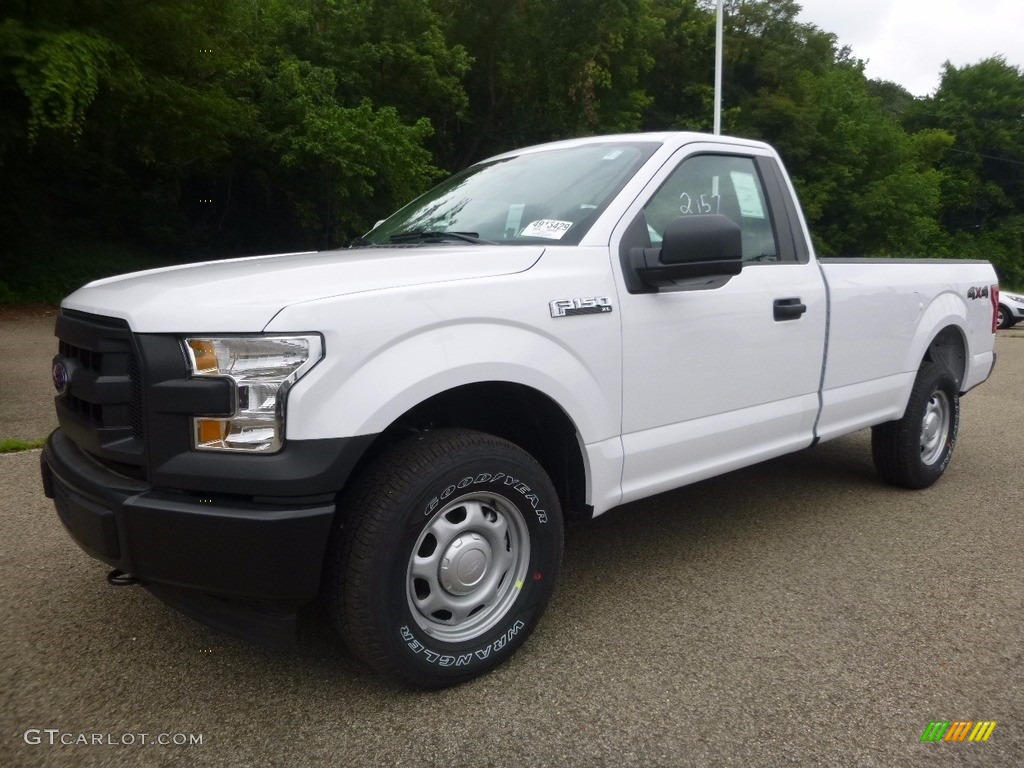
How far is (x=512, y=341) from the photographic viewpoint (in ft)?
9.23

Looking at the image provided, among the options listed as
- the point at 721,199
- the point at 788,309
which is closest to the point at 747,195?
the point at 721,199

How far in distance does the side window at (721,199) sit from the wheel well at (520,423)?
86 centimetres

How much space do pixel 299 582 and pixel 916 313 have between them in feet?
12.7

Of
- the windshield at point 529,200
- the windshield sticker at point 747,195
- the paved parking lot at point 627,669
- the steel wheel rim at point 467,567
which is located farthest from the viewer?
the windshield sticker at point 747,195

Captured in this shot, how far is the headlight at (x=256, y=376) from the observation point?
2371 millimetres

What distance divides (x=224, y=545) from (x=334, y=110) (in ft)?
56.2

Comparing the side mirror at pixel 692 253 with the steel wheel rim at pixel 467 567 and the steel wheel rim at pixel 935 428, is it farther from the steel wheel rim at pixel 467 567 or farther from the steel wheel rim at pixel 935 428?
the steel wheel rim at pixel 935 428

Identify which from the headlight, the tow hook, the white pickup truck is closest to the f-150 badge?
the white pickup truck

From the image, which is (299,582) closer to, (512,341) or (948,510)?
(512,341)

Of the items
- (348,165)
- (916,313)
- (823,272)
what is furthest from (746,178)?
(348,165)

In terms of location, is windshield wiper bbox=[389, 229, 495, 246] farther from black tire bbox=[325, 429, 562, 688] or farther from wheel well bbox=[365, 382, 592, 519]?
black tire bbox=[325, 429, 562, 688]

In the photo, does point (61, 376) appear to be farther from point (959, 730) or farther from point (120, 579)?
point (959, 730)

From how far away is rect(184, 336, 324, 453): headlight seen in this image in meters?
2.37

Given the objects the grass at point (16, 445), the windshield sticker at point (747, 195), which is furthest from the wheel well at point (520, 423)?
the grass at point (16, 445)
